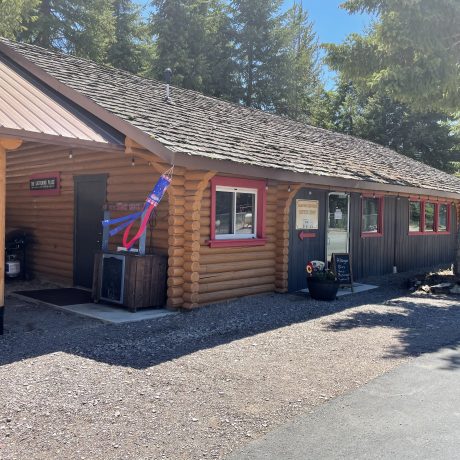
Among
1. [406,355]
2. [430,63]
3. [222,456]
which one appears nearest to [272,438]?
[222,456]

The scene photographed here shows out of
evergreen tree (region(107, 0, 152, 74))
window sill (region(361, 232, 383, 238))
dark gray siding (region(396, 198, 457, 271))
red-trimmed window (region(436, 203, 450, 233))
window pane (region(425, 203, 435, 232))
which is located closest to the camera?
window sill (region(361, 232, 383, 238))

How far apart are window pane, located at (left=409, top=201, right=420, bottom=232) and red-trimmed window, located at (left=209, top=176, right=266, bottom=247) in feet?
24.7

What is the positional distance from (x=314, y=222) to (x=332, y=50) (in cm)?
454

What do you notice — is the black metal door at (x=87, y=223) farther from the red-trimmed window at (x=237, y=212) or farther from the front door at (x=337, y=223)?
the front door at (x=337, y=223)

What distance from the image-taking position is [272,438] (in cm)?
366

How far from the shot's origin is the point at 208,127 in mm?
9789

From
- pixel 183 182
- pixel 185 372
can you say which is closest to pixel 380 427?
pixel 185 372

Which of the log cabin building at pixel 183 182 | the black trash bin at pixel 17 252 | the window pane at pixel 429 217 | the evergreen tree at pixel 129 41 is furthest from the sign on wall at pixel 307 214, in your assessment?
the evergreen tree at pixel 129 41

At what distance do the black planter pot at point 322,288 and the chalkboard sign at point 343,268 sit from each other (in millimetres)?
993

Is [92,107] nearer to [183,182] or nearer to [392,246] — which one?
[183,182]

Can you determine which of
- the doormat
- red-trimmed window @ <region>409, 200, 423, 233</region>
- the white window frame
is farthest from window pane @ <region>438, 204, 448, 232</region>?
the doormat

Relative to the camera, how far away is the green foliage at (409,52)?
34.5ft

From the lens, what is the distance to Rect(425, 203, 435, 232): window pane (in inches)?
653

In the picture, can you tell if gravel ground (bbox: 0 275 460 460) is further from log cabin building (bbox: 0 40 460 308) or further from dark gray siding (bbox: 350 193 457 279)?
dark gray siding (bbox: 350 193 457 279)
